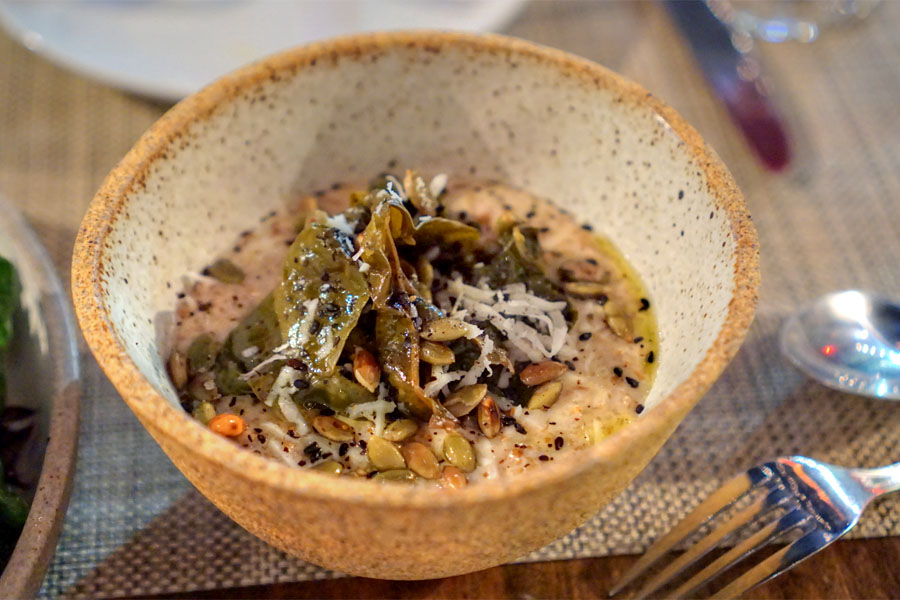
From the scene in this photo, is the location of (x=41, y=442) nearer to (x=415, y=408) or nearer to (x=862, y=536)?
(x=415, y=408)

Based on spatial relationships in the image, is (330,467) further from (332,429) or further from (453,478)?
(453,478)

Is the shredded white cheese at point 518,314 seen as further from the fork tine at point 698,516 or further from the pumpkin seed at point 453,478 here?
the fork tine at point 698,516

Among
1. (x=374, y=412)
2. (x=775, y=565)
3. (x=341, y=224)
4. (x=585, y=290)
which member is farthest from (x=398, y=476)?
(x=775, y=565)

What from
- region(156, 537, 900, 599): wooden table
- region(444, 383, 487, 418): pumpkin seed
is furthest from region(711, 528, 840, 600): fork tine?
region(444, 383, 487, 418): pumpkin seed

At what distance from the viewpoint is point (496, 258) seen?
1.92 meters

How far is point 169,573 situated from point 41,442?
0.46 m

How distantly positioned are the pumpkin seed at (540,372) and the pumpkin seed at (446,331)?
17cm

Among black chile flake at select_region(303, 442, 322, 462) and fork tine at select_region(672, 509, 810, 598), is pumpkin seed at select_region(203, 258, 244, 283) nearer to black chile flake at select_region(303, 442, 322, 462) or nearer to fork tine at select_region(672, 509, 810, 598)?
black chile flake at select_region(303, 442, 322, 462)

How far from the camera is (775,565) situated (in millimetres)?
1658

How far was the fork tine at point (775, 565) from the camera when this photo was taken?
166cm

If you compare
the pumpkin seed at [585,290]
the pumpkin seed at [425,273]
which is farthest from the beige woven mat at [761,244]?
the pumpkin seed at [425,273]

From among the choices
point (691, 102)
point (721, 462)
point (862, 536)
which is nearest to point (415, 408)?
point (721, 462)

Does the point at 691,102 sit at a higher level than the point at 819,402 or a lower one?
higher

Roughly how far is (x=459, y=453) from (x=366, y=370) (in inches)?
10.0
